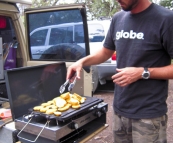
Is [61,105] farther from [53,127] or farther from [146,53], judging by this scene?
[146,53]

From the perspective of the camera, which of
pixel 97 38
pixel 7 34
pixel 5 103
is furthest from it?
pixel 97 38

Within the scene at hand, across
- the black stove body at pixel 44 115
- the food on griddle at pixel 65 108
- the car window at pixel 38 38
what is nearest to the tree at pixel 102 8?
the car window at pixel 38 38

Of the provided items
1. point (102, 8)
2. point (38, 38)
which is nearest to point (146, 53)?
point (38, 38)

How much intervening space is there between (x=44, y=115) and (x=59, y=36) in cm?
173

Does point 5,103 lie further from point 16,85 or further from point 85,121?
point 85,121

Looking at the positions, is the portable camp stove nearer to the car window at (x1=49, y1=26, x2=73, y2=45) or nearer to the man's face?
the man's face

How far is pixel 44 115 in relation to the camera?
1662 millimetres

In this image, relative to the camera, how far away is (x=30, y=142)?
1733 mm

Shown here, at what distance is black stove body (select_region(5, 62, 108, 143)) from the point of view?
5.42 feet

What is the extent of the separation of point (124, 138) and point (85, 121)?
35 cm

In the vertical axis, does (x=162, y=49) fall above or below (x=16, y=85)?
above

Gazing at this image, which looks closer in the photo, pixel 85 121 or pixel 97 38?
pixel 85 121

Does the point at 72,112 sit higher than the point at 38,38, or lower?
lower

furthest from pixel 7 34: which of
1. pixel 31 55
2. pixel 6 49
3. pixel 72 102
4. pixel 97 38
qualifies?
pixel 72 102
